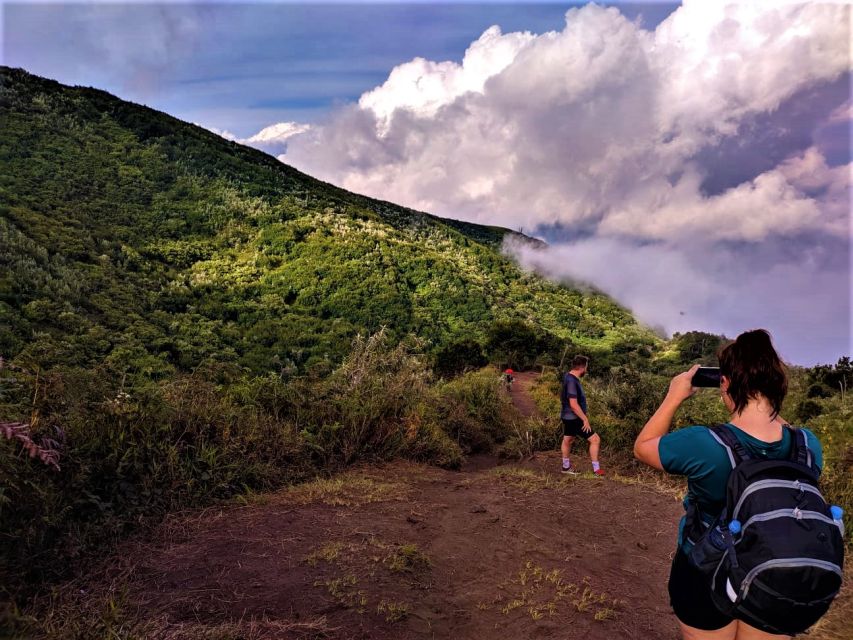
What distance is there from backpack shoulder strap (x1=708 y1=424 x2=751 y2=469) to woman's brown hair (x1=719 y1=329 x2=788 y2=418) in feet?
0.47

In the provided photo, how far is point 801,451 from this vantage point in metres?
1.83

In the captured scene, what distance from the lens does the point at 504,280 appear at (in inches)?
2080

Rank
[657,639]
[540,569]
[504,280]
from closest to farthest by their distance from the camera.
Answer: [657,639], [540,569], [504,280]

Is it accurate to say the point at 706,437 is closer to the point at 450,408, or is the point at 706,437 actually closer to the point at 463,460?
the point at 463,460

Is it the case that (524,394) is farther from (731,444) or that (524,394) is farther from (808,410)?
(731,444)

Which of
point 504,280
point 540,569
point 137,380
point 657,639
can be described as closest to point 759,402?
point 657,639

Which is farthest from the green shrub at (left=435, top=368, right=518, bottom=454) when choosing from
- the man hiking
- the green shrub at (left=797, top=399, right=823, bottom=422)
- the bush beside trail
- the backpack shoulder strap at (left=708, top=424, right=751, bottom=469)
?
the backpack shoulder strap at (left=708, top=424, right=751, bottom=469)

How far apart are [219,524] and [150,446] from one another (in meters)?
0.88

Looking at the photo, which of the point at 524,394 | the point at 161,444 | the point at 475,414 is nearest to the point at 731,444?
the point at 161,444

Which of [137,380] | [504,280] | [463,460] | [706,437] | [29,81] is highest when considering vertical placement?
[29,81]

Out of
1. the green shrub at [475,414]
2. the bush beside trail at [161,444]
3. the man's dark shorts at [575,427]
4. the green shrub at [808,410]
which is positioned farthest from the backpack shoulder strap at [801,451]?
the green shrub at [808,410]

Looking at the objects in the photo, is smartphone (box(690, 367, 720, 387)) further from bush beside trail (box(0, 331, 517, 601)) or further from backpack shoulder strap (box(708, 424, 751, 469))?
bush beside trail (box(0, 331, 517, 601))

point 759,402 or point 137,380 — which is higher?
point 759,402

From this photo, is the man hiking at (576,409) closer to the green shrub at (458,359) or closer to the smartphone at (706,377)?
the smartphone at (706,377)
